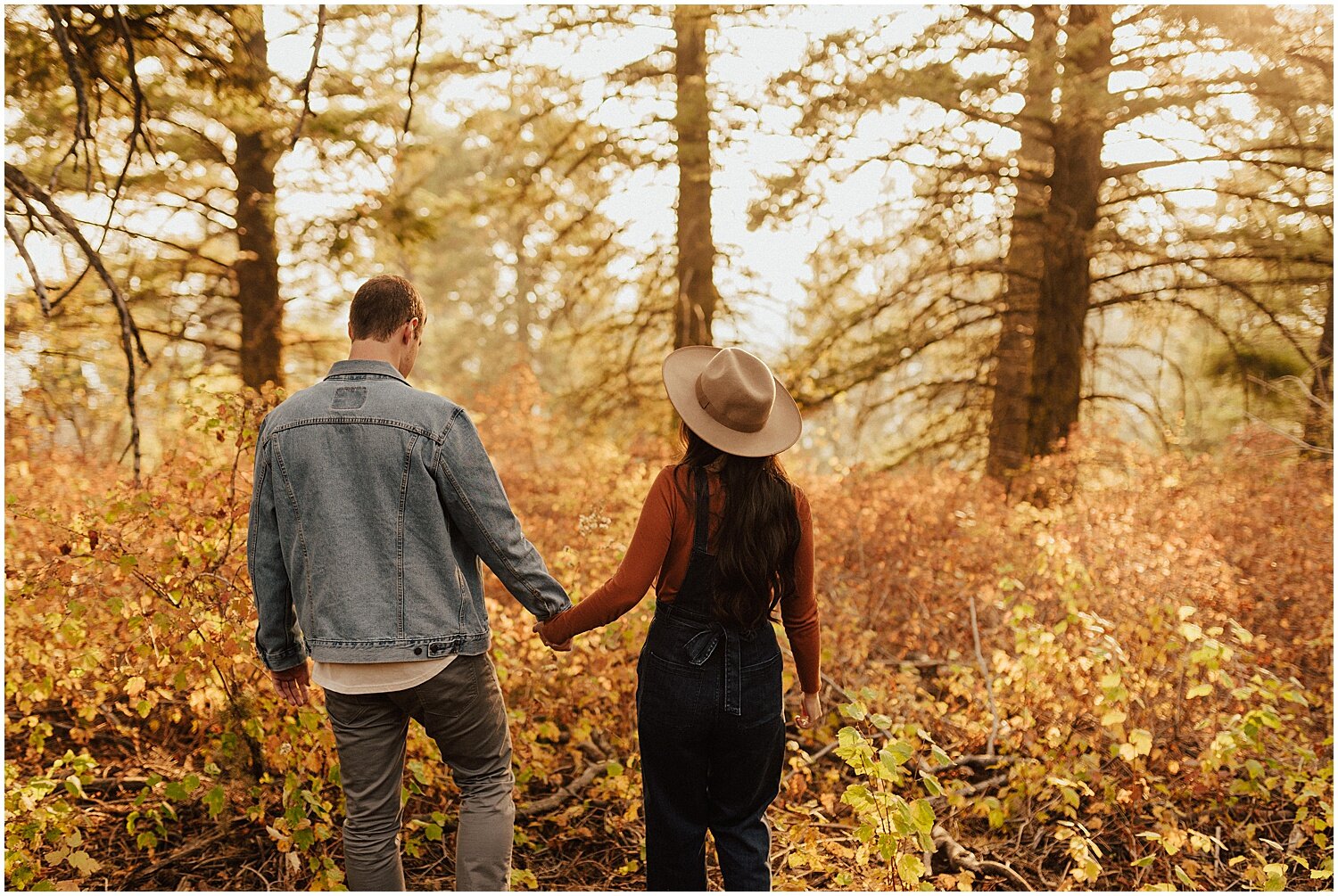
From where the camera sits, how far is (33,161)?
760cm

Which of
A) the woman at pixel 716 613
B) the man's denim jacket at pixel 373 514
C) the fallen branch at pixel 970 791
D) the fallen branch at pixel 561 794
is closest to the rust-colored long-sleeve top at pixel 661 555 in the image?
the woman at pixel 716 613

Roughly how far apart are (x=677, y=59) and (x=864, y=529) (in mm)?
5627

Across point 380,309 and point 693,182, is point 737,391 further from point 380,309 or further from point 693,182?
point 693,182

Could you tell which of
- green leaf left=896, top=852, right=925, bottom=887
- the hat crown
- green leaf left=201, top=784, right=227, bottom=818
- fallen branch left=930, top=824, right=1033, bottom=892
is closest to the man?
the hat crown

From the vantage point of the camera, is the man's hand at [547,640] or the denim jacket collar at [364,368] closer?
the denim jacket collar at [364,368]

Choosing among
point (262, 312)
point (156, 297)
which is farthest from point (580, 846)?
point (156, 297)

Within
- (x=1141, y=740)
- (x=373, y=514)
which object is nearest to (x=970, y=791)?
(x=1141, y=740)

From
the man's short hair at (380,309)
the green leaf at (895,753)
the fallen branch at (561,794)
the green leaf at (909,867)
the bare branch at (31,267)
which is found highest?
the bare branch at (31,267)

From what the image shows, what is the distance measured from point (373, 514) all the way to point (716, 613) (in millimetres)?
1075

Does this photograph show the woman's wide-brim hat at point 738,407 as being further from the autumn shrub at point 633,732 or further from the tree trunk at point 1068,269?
the tree trunk at point 1068,269

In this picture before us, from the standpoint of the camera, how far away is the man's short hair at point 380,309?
8.80ft

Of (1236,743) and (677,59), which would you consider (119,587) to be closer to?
(1236,743)

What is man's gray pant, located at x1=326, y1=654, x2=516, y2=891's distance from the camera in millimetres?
2656

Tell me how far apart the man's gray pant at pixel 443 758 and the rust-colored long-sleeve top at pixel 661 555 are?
1.10 feet
